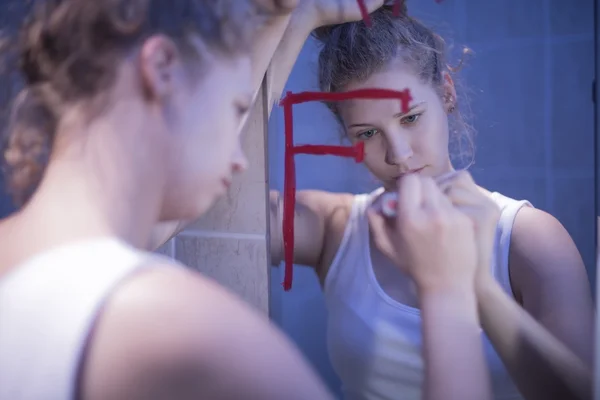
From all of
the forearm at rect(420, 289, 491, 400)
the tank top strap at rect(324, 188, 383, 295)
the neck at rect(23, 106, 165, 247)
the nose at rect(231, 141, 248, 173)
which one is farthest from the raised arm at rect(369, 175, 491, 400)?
the neck at rect(23, 106, 165, 247)

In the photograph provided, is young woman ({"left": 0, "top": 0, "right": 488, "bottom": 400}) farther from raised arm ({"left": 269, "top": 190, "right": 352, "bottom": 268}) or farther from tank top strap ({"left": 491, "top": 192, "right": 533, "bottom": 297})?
raised arm ({"left": 269, "top": 190, "right": 352, "bottom": 268})

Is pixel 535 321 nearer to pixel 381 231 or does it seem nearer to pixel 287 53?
pixel 381 231

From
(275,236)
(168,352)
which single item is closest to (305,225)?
(275,236)

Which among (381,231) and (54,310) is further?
(381,231)

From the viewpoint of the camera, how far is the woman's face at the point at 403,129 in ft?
2.17

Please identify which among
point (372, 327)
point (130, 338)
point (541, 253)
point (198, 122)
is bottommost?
point (372, 327)

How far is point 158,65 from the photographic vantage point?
1.58ft

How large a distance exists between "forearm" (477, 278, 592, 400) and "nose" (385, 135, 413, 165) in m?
0.18

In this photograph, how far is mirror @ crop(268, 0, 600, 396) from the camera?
2.00 ft

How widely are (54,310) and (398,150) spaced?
0.43 metres

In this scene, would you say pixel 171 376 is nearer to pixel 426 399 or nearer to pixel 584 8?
pixel 426 399

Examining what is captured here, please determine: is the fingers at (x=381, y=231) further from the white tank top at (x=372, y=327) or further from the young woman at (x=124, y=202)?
the young woman at (x=124, y=202)

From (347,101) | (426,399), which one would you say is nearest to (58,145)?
(347,101)

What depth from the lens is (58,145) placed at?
50 centimetres
